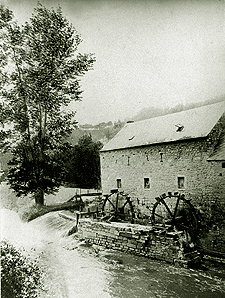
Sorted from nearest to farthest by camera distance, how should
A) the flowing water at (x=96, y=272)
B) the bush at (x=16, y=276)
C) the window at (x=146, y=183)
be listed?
the bush at (x=16, y=276) < the flowing water at (x=96, y=272) < the window at (x=146, y=183)

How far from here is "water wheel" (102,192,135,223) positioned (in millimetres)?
10211

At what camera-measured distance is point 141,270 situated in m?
6.34

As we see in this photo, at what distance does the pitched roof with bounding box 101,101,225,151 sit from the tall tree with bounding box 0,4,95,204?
381 cm

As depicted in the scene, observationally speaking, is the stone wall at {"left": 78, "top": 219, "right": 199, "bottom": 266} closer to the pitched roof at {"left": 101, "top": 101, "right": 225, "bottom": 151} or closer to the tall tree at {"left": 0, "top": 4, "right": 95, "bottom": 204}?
the tall tree at {"left": 0, "top": 4, "right": 95, "bottom": 204}

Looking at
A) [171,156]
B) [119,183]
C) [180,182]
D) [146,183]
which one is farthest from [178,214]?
[119,183]

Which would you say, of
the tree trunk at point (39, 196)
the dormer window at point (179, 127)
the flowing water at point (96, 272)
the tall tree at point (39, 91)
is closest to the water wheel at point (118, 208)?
the flowing water at point (96, 272)

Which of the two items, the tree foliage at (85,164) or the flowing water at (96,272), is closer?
the flowing water at (96,272)

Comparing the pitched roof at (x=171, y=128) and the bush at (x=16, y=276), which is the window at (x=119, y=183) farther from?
the bush at (x=16, y=276)

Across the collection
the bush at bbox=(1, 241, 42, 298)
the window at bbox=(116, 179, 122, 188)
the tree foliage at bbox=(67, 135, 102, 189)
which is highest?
the tree foliage at bbox=(67, 135, 102, 189)

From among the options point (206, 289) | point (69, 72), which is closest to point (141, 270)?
point (206, 289)

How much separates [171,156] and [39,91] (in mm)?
5019

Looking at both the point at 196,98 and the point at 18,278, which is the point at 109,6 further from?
the point at 18,278

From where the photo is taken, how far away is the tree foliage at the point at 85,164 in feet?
30.3

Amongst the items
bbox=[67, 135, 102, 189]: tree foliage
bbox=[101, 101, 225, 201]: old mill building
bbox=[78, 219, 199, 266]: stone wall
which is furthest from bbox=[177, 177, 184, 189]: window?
bbox=[67, 135, 102, 189]: tree foliage
